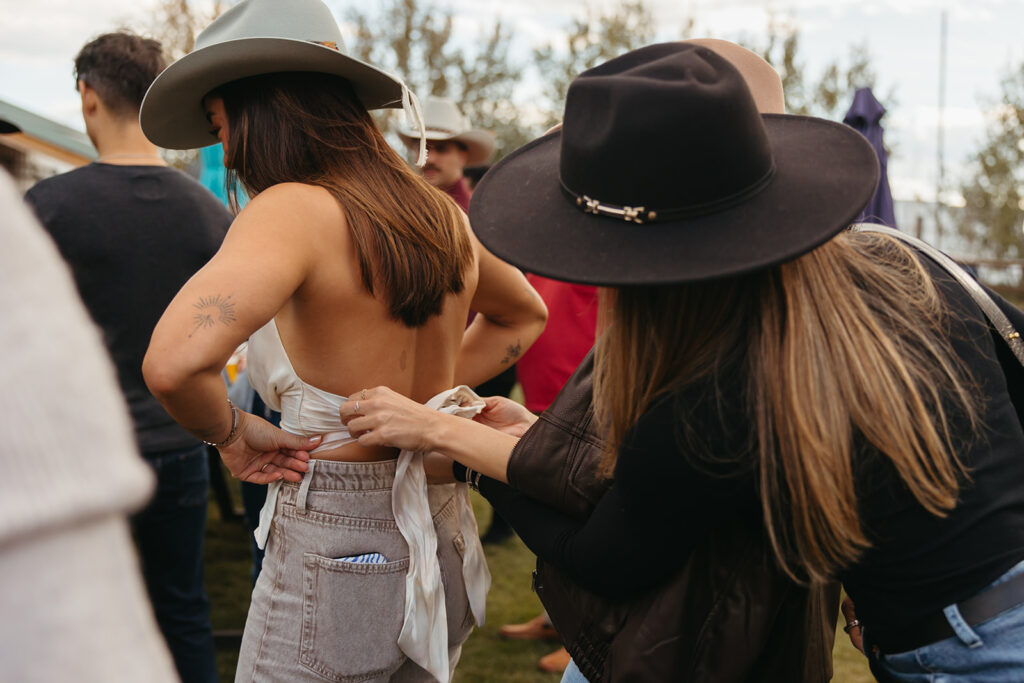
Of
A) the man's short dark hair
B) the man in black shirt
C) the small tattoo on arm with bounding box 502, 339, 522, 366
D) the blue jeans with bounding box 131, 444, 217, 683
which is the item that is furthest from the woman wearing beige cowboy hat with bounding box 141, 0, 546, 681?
the blue jeans with bounding box 131, 444, 217, 683

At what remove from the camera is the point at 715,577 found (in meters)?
1.39

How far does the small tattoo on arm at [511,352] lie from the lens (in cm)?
245

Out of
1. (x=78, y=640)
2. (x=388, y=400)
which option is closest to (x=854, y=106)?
(x=388, y=400)

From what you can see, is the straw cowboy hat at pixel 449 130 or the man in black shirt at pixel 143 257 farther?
the straw cowboy hat at pixel 449 130

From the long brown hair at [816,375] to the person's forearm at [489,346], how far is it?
3.51ft

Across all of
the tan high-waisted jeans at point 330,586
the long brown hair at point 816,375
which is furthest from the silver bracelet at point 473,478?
the long brown hair at point 816,375

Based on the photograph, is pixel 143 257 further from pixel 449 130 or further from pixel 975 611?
pixel 449 130

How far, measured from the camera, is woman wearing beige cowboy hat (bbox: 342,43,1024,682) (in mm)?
1204

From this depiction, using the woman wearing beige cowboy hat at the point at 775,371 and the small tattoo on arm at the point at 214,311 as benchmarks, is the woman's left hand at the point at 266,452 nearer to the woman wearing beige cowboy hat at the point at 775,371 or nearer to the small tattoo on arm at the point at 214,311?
the small tattoo on arm at the point at 214,311

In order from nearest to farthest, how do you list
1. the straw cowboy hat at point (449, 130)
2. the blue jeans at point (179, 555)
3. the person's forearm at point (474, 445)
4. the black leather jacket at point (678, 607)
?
the black leather jacket at point (678, 607), the person's forearm at point (474, 445), the blue jeans at point (179, 555), the straw cowboy hat at point (449, 130)

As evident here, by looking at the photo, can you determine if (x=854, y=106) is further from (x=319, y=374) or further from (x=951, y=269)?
(x=319, y=374)

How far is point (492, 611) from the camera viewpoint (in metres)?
4.50

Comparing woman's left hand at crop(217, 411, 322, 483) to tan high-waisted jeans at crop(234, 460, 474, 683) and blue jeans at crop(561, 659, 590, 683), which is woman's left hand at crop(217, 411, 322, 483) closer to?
tan high-waisted jeans at crop(234, 460, 474, 683)

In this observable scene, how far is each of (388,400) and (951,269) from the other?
3.70 ft
